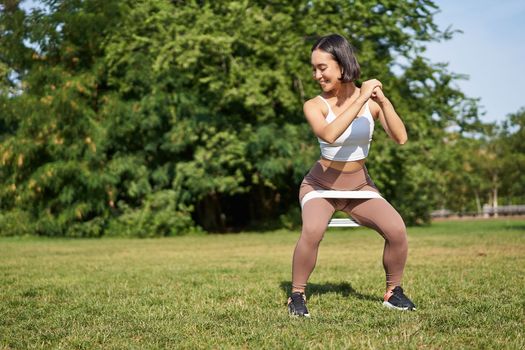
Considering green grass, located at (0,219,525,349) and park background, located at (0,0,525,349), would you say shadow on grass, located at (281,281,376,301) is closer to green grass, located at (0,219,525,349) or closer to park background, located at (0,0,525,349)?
green grass, located at (0,219,525,349)

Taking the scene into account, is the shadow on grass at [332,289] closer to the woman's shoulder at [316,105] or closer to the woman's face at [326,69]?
the woman's shoulder at [316,105]

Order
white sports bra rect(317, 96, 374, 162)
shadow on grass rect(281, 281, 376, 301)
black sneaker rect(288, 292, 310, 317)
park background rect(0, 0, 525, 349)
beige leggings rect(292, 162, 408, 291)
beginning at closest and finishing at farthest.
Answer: black sneaker rect(288, 292, 310, 317) → white sports bra rect(317, 96, 374, 162) → beige leggings rect(292, 162, 408, 291) → shadow on grass rect(281, 281, 376, 301) → park background rect(0, 0, 525, 349)

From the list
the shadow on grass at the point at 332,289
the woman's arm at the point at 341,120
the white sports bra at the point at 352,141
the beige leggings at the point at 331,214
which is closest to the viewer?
the woman's arm at the point at 341,120

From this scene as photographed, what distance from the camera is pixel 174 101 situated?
2103 centimetres

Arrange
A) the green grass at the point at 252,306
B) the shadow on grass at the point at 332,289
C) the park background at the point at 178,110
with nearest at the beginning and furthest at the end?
the green grass at the point at 252,306, the shadow on grass at the point at 332,289, the park background at the point at 178,110

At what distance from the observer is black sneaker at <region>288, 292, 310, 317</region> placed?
4844 mm

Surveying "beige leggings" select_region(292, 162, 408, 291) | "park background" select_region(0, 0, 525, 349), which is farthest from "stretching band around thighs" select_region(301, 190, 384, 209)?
"park background" select_region(0, 0, 525, 349)

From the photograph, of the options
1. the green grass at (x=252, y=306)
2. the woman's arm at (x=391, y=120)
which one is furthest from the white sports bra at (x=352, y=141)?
the green grass at (x=252, y=306)

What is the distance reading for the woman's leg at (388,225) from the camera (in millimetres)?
5117

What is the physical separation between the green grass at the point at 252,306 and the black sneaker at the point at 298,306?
0.31 feet

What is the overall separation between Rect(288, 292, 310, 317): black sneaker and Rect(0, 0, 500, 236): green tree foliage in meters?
15.0

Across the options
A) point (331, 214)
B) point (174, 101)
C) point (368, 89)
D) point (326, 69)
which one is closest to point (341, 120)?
point (368, 89)

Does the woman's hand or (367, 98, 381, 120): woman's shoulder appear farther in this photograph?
(367, 98, 381, 120): woman's shoulder

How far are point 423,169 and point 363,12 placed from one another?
582 cm
